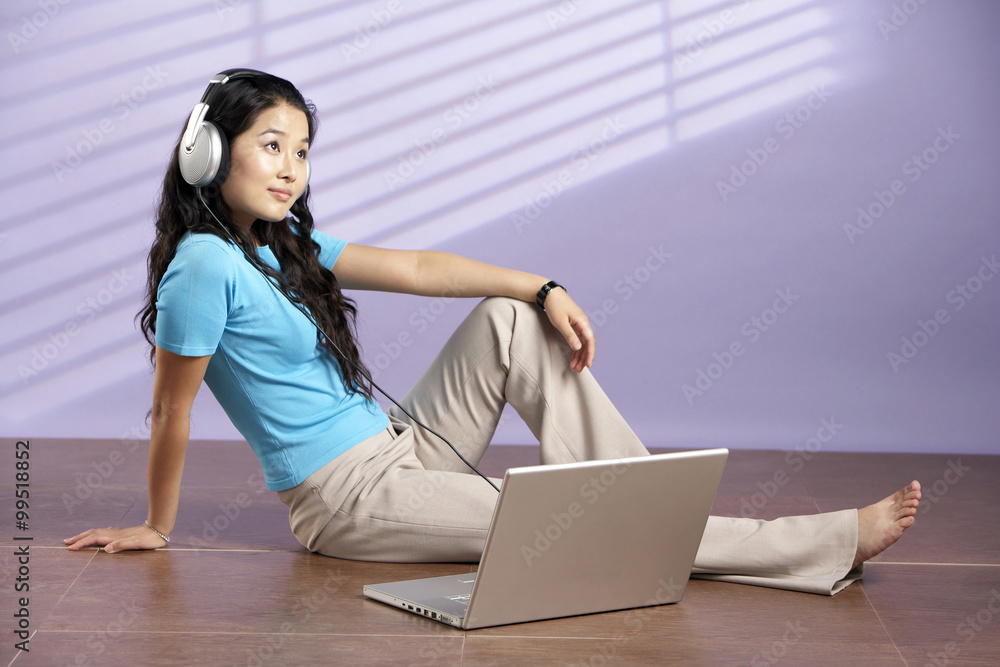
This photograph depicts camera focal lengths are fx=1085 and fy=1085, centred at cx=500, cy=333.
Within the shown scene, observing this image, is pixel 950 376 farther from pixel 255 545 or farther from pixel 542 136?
pixel 255 545

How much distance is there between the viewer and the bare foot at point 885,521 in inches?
70.1

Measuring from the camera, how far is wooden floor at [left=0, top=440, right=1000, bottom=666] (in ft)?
5.05

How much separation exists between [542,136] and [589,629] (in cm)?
215

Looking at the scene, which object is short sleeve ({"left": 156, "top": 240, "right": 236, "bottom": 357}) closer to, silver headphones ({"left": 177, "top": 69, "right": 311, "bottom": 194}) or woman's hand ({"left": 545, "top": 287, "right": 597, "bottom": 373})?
silver headphones ({"left": 177, "top": 69, "right": 311, "bottom": 194})

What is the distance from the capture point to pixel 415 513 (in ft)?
6.11

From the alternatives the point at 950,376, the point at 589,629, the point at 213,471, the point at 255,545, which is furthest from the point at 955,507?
the point at 213,471

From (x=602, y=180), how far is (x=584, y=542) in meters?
2.07

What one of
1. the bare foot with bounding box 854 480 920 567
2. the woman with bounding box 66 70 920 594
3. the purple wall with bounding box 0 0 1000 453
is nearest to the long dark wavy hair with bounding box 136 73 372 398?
the woman with bounding box 66 70 920 594

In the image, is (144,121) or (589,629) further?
(144,121)

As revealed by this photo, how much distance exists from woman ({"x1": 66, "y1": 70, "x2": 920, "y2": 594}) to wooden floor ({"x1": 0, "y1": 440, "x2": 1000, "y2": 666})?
0.07 m

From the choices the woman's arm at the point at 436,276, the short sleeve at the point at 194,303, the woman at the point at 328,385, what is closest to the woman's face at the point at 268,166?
the woman at the point at 328,385

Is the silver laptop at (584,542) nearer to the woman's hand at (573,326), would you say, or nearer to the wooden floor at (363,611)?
the wooden floor at (363,611)

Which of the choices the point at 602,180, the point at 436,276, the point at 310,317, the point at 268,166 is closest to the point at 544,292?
the point at 436,276

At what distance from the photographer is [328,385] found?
193cm
